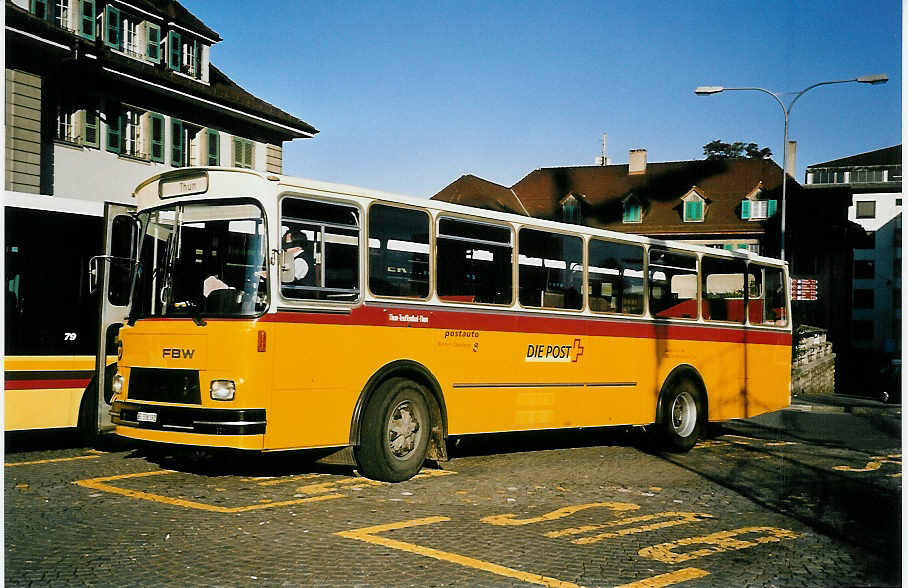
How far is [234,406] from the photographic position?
9.37 meters

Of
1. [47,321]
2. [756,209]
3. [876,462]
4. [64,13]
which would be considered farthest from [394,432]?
[756,209]

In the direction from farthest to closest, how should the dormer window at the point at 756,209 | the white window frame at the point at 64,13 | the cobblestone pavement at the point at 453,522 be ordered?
the dormer window at the point at 756,209
the white window frame at the point at 64,13
the cobblestone pavement at the point at 453,522

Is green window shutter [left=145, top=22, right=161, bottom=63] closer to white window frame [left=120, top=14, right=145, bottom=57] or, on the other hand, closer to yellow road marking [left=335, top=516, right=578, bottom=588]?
white window frame [left=120, top=14, right=145, bottom=57]

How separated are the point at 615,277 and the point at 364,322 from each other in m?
4.64

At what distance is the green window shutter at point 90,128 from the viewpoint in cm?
2788

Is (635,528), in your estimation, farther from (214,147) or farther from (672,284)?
(214,147)

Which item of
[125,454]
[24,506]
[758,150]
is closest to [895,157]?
[24,506]

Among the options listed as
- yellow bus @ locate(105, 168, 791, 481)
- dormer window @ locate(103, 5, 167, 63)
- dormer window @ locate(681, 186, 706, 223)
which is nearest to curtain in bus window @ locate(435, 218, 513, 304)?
yellow bus @ locate(105, 168, 791, 481)

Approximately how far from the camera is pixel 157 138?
99.7 feet

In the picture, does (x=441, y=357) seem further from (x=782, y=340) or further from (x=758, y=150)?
(x=758, y=150)

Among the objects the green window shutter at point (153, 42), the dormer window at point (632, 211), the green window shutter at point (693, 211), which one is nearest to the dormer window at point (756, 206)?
the green window shutter at point (693, 211)

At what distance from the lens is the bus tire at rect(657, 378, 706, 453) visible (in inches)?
570

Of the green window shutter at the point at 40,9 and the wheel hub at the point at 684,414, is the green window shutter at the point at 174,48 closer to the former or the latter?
the green window shutter at the point at 40,9

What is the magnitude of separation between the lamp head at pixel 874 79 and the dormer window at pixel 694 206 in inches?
2275
